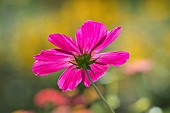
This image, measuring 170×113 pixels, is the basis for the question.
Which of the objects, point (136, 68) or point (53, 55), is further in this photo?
point (136, 68)

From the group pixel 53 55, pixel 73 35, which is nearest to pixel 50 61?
pixel 53 55

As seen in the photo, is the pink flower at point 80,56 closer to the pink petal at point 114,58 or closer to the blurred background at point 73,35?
the pink petal at point 114,58

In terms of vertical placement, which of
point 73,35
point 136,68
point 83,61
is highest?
point 73,35

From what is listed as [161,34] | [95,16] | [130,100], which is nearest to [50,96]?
[130,100]

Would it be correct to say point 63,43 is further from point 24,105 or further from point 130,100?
point 24,105

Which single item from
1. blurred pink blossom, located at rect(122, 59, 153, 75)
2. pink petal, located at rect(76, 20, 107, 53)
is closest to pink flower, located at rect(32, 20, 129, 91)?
pink petal, located at rect(76, 20, 107, 53)

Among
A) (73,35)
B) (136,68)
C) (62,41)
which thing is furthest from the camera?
(73,35)

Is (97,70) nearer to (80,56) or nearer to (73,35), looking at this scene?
(80,56)
